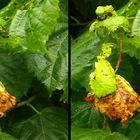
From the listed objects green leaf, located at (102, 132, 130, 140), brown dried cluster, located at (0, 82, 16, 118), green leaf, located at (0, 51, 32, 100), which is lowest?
green leaf, located at (102, 132, 130, 140)

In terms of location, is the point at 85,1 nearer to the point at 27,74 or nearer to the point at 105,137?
the point at 27,74

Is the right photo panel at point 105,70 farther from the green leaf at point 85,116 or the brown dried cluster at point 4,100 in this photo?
the brown dried cluster at point 4,100

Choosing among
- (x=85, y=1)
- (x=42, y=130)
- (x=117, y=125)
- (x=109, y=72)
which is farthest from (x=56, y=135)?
(x=109, y=72)

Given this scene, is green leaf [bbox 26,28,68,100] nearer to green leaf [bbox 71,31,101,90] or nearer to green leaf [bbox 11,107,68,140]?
green leaf [bbox 71,31,101,90]

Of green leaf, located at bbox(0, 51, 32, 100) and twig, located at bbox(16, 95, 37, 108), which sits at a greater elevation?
green leaf, located at bbox(0, 51, 32, 100)

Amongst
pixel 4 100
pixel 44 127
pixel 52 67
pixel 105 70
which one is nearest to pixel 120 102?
pixel 105 70

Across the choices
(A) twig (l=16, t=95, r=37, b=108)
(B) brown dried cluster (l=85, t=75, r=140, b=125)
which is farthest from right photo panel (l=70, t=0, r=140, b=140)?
(A) twig (l=16, t=95, r=37, b=108)
